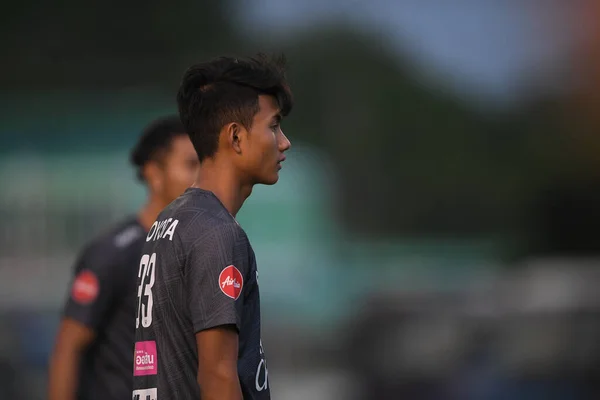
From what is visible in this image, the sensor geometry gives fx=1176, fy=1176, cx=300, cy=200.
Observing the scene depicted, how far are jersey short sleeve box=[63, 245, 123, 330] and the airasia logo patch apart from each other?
1.41 meters

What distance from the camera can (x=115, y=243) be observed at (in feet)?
12.6

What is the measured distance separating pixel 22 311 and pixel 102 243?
188 inches

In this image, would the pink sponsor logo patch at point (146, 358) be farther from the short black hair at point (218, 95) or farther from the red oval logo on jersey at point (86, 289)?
the red oval logo on jersey at point (86, 289)

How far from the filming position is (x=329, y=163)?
8531 millimetres

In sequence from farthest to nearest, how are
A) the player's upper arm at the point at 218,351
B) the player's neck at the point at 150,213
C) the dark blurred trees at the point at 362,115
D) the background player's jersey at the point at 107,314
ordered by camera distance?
the dark blurred trees at the point at 362,115
the player's neck at the point at 150,213
the background player's jersey at the point at 107,314
the player's upper arm at the point at 218,351

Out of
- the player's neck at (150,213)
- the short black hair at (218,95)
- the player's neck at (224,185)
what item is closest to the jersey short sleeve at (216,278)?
the player's neck at (224,185)

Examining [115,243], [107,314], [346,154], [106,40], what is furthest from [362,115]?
[107,314]

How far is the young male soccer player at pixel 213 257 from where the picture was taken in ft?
7.85

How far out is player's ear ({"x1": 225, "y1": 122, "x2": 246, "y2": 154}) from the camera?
258 centimetres

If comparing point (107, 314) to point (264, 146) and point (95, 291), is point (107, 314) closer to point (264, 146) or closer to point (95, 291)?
point (95, 291)

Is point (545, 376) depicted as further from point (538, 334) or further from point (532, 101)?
point (532, 101)

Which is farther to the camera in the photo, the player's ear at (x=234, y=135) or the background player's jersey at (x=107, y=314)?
the background player's jersey at (x=107, y=314)

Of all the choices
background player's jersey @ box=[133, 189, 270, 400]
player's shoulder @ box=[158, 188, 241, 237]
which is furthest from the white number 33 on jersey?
player's shoulder @ box=[158, 188, 241, 237]

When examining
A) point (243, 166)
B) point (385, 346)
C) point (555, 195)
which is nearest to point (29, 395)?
point (385, 346)
